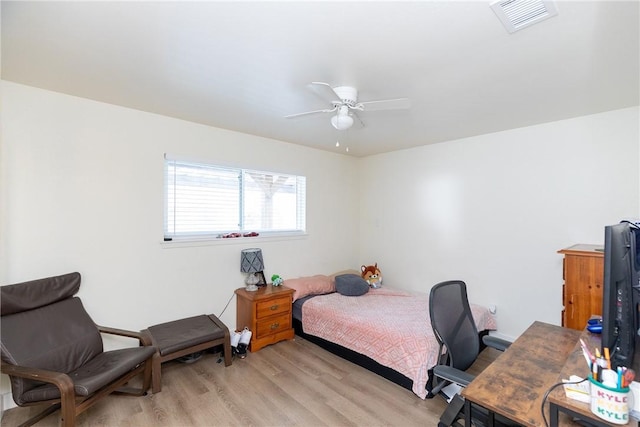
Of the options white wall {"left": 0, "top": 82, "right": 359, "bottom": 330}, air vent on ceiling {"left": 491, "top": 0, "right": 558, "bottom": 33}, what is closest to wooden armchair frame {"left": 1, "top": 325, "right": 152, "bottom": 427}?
white wall {"left": 0, "top": 82, "right": 359, "bottom": 330}

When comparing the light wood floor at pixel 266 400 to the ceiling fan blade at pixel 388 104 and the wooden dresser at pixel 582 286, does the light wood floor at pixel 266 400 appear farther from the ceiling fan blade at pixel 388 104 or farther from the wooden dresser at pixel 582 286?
the ceiling fan blade at pixel 388 104

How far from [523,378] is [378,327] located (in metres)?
1.56

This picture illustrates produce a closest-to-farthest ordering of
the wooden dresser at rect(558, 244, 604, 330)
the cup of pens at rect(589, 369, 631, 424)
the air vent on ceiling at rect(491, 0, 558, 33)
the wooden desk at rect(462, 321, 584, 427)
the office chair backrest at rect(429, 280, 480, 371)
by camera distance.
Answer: the cup of pens at rect(589, 369, 631, 424) → the wooden desk at rect(462, 321, 584, 427) → the air vent on ceiling at rect(491, 0, 558, 33) → the office chair backrest at rect(429, 280, 480, 371) → the wooden dresser at rect(558, 244, 604, 330)

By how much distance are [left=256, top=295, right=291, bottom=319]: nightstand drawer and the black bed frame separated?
0.28 metres

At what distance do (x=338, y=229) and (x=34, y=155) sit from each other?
3.63 m

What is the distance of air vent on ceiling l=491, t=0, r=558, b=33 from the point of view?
1.39m

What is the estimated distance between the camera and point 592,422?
3.10ft

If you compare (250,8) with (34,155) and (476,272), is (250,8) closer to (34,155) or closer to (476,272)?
(34,155)

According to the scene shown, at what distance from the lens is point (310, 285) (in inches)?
151

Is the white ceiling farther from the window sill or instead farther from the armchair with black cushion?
the armchair with black cushion

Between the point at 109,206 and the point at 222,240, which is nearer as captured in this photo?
the point at 109,206

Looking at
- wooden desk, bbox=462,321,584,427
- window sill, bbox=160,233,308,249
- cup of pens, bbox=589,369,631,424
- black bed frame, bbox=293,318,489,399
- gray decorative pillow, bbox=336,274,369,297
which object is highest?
window sill, bbox=160,233,308,249

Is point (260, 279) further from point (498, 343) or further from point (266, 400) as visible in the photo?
point (498, 343)

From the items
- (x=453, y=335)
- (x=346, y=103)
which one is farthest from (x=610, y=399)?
(x=346, y=103)
